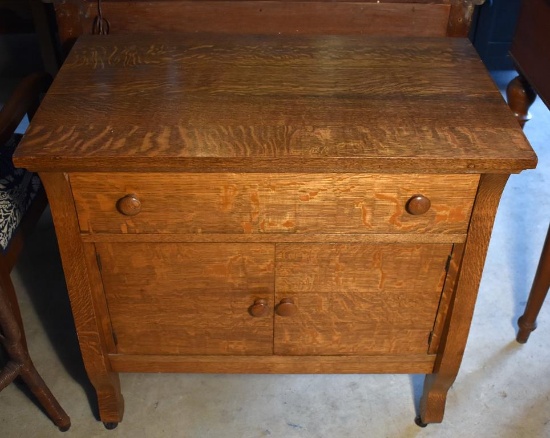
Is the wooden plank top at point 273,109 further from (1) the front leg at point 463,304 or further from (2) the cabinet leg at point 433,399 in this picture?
(2) the cabinet leg at point 433,399

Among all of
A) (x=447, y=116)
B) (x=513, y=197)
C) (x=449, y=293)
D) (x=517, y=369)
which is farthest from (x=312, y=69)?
(x=513, y=197)

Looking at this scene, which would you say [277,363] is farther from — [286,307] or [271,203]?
[271,203]

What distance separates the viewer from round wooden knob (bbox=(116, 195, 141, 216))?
1.03 meters

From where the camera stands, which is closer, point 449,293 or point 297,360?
point 449,293

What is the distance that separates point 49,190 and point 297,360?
560 mm

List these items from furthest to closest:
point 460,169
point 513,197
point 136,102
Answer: point 513,197, point 136,102, point 460,169

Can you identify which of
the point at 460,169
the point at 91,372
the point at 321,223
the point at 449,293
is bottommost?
the point at 91,372

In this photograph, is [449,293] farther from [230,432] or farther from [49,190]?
[49,190]

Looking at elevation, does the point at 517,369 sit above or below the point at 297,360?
below

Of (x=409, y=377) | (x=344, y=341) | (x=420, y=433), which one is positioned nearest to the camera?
(x=344, y=341)

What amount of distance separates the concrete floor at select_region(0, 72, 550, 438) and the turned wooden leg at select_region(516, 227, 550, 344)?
40mm

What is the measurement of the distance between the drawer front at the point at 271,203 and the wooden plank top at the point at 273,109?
3 cm

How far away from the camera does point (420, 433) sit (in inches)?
53.8

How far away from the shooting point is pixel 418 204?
1.03 metres
